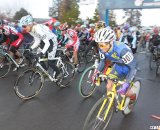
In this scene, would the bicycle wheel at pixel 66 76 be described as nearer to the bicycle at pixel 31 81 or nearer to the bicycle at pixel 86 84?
the bicycle at pixel 31 81

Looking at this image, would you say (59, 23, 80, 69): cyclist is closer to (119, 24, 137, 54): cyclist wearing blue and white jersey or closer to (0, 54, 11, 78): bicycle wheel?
(0, 54, 11, 78): bicycle wheel

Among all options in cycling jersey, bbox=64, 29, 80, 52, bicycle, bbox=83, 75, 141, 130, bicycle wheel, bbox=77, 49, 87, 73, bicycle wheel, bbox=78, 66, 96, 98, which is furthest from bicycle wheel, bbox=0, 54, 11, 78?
bicycle, bbox=83, 75, 141, 130

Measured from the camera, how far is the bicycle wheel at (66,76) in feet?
26.9

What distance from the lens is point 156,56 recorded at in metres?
10.8

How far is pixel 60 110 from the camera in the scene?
248 inches

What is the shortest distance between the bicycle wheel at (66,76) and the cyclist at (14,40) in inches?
107

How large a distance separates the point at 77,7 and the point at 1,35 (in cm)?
4859

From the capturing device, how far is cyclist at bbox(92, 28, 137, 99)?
15.2ft

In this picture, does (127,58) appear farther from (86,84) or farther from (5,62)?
(5,62)

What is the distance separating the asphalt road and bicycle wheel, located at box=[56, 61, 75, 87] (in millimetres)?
181

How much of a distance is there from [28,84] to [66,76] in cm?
168

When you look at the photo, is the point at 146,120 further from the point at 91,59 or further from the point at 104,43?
the point at 91,59

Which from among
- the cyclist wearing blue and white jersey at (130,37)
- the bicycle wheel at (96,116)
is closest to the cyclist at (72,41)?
the cyclist wearing blue and white jersey at (130,37)

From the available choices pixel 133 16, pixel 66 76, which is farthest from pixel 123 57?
pixel 133 16
